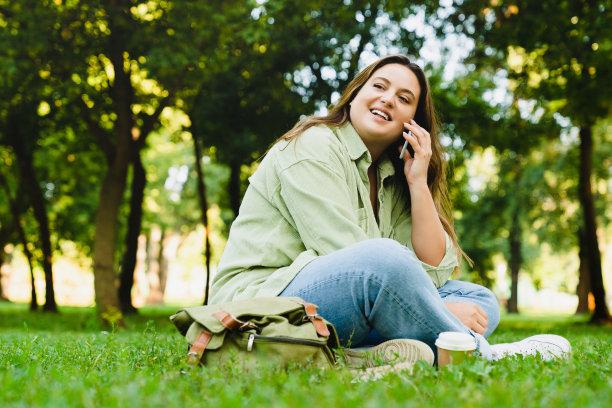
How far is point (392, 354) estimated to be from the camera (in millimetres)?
2729

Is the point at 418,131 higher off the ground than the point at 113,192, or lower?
higher

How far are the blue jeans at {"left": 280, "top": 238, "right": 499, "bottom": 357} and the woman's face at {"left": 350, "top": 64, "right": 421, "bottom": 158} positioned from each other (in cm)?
117

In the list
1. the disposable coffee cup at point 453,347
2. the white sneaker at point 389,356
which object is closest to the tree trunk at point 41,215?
the white sneaker at point 389,356

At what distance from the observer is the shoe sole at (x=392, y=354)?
2.66 metres

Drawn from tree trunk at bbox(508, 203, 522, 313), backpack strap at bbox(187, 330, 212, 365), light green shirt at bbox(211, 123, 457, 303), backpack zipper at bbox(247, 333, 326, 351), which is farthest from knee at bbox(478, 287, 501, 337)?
tree trunk at bbox(508, 203, 522, 313)

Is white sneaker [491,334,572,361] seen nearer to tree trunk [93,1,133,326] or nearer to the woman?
the woman

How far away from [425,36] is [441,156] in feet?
24.9

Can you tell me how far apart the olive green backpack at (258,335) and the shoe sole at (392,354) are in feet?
0.59

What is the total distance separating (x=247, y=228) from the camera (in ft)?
10.7

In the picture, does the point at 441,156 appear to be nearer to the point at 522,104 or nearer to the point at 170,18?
the point at 170,18

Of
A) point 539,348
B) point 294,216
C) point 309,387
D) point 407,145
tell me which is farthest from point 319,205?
point 539,348

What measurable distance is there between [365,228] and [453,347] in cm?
105

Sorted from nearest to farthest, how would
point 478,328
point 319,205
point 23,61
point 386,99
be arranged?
point 319,205 < point 478,328 < point 386,99 < point 23,61

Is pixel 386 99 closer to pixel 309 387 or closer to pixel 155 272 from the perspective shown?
pixel 309 387
